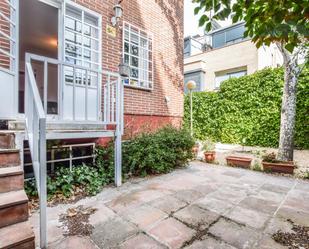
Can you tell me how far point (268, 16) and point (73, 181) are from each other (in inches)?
135

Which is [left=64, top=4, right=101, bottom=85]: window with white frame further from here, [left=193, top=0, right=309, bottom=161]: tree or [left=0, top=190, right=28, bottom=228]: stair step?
[left=193, top=0, right=309, bottom=161]: tree

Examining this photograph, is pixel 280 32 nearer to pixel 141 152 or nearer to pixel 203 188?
pixel 203 188

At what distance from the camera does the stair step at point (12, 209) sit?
1.76 m

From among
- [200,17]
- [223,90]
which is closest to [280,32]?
[200,17]

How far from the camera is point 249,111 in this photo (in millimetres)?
8367

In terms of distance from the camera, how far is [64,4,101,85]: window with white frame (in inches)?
155

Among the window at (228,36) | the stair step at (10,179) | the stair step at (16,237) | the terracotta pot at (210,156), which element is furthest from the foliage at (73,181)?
the window at (228,36)

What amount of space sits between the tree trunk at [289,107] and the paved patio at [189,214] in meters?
1.25

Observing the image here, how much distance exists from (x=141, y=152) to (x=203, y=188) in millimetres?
1371

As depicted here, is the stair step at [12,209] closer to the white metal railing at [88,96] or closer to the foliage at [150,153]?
the white metal railing at [88,96]

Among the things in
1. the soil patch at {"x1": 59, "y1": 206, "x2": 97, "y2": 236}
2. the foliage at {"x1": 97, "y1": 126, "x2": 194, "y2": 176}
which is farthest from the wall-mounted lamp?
the soil patch at {"x1": 59, "y1": 206, "x2": 97, "y2": 236}

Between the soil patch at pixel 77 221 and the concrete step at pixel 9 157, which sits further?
the concrete step at pixel 9 157

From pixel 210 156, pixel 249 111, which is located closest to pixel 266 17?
pixel 210 156

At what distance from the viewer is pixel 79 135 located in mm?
3033
